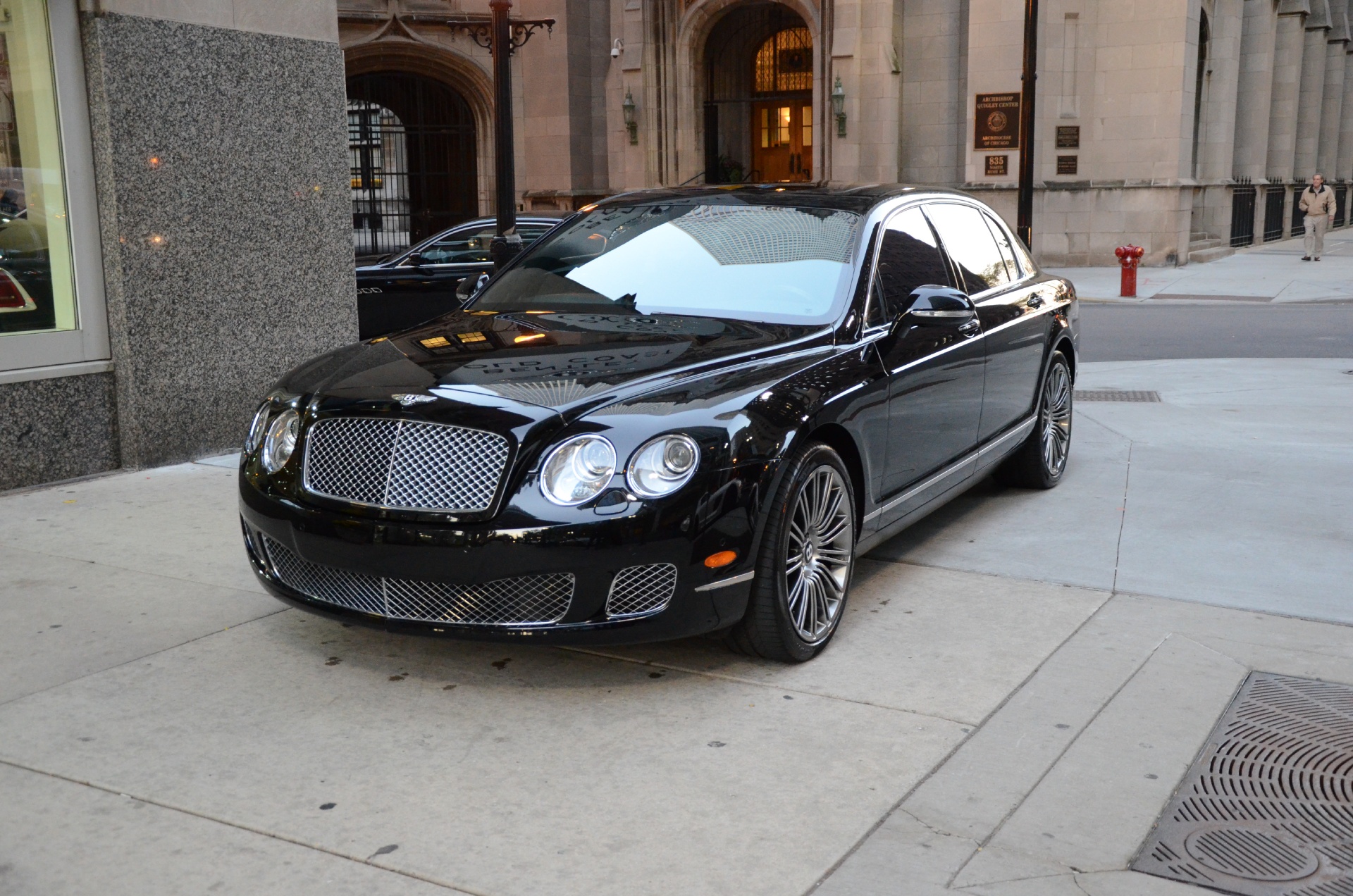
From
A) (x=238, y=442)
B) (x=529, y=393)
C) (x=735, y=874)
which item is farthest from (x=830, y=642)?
(x=238, y=442)

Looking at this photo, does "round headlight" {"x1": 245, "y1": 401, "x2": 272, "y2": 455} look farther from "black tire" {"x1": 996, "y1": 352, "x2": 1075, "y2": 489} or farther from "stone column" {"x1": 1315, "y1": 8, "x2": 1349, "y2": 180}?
"stone column" {"x1": 1315, "y1": 8, "x2": 1349, "y2": 180}

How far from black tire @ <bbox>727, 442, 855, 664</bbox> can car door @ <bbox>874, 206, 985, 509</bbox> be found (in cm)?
51

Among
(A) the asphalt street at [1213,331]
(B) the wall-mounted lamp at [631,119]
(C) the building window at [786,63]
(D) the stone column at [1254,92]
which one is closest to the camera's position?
(A) the asphalt street at [1213,331]

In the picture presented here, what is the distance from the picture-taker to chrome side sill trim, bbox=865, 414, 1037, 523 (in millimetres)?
5348

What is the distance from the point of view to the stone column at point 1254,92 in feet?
115

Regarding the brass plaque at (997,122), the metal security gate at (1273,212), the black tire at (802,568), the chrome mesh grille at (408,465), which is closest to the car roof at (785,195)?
the black tire at (802,568)

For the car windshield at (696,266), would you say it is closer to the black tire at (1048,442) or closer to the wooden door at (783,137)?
the black tire at (1048,442)

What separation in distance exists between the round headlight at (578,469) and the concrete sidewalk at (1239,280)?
18.1m

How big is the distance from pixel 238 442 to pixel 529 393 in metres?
4.57

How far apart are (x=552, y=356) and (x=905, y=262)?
6.05 ft

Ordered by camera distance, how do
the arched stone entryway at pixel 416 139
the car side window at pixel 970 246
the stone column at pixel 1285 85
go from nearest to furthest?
1. the car side window at pixel 970 246
2. the arched stone entryway at pixel 416 139
3. the stone column at pixel 1285 85

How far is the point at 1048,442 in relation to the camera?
7.39 meters

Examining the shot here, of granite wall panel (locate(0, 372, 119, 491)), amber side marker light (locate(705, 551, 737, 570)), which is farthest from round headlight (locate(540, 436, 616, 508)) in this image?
granite wall panel (locate(0, 372, 119, 491))

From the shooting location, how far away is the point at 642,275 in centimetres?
556
